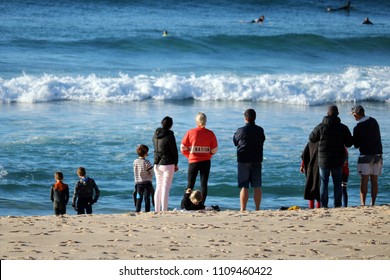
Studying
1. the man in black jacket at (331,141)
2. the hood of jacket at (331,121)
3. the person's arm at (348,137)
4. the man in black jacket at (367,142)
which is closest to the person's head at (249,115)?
the man in black jacket at (331,141)

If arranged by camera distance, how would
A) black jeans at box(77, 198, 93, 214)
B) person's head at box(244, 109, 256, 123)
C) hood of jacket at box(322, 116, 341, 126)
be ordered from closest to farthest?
person's head at box(244, 109, 256, 123) < hood of jacket at box(322, 116, 341, 126) < black jeans at box(77, 198, 93, 214)

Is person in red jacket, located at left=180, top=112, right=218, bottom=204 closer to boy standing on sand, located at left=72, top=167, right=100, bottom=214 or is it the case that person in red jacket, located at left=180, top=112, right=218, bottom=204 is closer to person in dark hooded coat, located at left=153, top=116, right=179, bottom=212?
person in dark hooded coat, located at left=153, top=116, right=179, bottom=212

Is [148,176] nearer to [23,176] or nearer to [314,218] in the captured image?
[314,218]

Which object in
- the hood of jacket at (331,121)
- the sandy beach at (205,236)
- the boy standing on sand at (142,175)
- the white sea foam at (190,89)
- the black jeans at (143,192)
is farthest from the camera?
the white sea foam at (190,89)

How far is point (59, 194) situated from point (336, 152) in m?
3.68

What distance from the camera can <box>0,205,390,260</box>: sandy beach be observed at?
9586mm

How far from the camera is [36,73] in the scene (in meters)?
29.7

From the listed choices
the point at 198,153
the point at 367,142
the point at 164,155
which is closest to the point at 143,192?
the point at 164,155

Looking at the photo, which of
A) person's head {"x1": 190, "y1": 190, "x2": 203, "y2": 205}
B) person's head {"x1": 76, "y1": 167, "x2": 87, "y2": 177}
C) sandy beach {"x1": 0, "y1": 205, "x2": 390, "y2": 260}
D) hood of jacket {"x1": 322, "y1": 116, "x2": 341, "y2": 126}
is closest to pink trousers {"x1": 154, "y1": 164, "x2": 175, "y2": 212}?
person's head {"x1": 190, "y1": 190, "x2": 203, "y2": 205}

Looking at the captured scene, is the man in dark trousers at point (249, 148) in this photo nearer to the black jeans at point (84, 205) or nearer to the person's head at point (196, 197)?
the person's head at point (196, 197)

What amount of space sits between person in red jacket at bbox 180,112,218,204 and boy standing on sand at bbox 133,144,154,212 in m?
0.55

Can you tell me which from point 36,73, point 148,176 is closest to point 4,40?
point 36,73

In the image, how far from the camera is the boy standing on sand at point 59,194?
12.6 m

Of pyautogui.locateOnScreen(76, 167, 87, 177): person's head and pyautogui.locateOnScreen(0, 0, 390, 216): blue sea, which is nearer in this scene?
pyautogui.locateOnScreen(76, 167, 87, 177): person's head
